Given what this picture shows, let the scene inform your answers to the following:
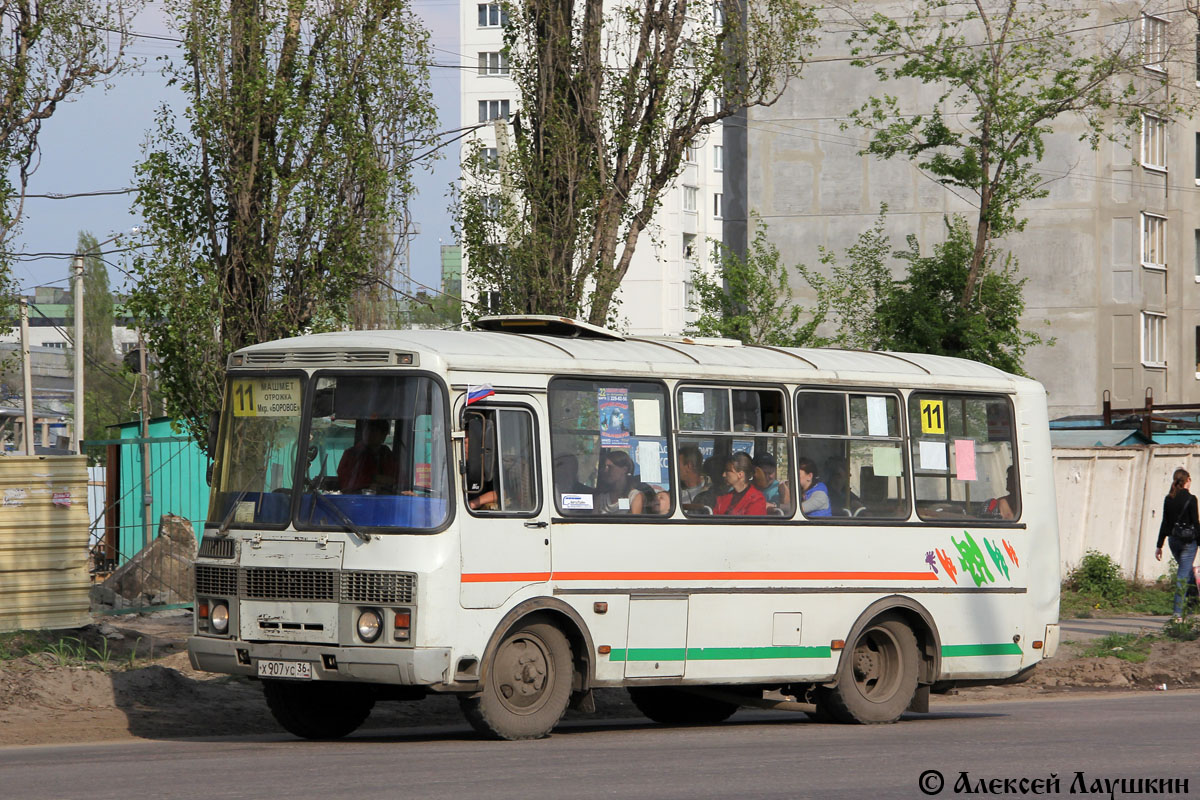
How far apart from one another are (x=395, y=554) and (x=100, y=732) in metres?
3.23

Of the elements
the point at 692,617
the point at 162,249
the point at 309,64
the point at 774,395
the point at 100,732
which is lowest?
the point at 100,732

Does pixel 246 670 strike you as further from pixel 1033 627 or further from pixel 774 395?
pixel 1033 627

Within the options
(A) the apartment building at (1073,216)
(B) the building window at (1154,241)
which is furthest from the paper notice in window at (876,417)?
(B) the building window at (1154,241)

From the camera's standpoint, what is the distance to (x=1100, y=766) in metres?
9.95

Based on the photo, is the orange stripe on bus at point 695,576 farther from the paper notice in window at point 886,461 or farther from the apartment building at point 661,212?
the apartment building at point 661,212

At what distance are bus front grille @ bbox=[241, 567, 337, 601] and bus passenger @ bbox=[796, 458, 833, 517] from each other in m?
3.92

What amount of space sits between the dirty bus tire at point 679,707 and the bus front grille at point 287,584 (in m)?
3.78

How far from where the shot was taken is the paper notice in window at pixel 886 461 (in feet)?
45.0

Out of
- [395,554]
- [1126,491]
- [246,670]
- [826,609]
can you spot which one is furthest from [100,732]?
[1126,491]

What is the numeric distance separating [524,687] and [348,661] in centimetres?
126

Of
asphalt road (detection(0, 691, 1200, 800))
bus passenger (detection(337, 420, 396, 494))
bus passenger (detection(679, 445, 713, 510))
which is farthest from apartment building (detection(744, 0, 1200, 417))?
bus passenger (detection(337, 420, 396, 494))

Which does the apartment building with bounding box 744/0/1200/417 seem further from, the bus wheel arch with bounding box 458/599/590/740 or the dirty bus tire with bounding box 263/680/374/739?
the dirty bus tire with bounding box 263/680/374/739

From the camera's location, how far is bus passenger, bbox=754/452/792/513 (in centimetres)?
1296

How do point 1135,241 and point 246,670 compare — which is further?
point 1135,241
